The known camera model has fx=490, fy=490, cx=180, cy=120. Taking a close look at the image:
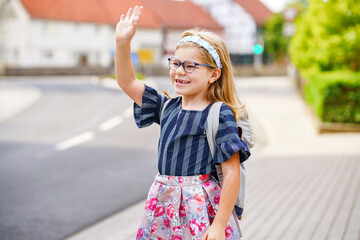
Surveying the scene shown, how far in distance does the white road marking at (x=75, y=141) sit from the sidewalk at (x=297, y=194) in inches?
153

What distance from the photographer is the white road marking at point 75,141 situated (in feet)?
33.7

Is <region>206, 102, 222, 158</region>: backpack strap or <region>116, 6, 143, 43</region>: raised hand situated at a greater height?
<region>116, 6, 143, 43</region>: raised hand

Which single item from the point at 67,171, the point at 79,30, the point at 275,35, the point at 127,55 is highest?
the point at 127,55

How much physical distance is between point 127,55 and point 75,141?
8.90 m

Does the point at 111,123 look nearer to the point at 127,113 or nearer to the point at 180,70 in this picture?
the point at 127,113

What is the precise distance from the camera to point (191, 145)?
2.39m

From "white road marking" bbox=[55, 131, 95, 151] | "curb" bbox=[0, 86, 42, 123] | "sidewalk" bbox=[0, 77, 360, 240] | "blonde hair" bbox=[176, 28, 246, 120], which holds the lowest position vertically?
"curb" bbox=[0, 86, 42, 123]

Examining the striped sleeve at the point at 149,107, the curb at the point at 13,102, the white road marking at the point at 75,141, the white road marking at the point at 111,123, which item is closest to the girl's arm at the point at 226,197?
the striped sleeve at the point at 149,107

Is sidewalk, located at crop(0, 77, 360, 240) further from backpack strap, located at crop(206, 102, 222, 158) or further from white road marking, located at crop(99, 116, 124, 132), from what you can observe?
white road marking, located at crop(99, 116, 124, 132)

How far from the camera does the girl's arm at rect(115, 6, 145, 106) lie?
2383 millimetres

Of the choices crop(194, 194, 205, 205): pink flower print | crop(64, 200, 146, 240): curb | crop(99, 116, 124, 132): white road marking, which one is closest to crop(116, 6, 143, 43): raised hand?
crop(194, 194, 205, 205): pink flower print

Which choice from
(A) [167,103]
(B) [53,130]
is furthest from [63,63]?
(A) [167,103]

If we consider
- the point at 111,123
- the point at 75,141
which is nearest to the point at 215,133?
the point at 75,141

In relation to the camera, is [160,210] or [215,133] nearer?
[215,133]
